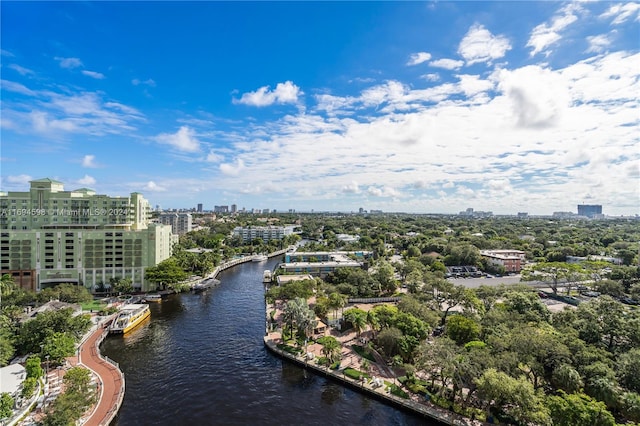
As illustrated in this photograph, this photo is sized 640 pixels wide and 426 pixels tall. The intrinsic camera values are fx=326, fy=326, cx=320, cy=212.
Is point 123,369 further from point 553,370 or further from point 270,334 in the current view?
point 553,370

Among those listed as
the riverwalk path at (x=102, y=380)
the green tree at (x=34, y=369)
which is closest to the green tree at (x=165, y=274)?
the riverwalk path at (x=102, y=380)

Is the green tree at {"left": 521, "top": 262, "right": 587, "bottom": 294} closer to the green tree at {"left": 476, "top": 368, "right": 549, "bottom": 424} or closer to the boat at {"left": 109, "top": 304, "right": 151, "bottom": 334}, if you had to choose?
the green tree at {"left": 476, "top": 368, "right": 549, "bottom": 424}

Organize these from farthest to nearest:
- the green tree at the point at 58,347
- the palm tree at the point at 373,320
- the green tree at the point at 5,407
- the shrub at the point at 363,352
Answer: the palm tree at the point at 373,320 < the shrub at the point at 363,352 < the green tree at the point at 58,347 < the green tree at the point at 5,407

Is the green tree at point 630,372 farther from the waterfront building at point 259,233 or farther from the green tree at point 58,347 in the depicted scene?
the waterfront building at point 259,233

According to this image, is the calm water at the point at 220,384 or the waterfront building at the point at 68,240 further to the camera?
the waterfront building at the point at 68,240

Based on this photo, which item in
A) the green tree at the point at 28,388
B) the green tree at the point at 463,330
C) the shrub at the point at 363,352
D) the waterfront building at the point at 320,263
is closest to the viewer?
the green tree at the point at 28,388

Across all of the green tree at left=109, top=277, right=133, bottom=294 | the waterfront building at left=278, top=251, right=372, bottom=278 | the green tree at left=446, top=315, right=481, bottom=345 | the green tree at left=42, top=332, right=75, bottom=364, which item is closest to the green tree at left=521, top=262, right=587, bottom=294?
the waterfront building at left=278, top=251, right=372, bottom=278
